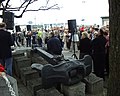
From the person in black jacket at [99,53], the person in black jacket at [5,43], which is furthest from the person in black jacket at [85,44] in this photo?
the person in black jacket at [5,43]

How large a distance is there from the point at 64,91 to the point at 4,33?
210 cm

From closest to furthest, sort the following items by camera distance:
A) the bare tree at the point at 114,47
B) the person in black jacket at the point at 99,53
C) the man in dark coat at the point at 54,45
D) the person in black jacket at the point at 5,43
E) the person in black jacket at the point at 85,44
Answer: the bare tree at the point at 114,47
the person in black jacket at the point at 5,43
the person in black jacket at the point at 99,53
the person in black jacket at the point at 85,44
the man in dark coat at the point at 54,45

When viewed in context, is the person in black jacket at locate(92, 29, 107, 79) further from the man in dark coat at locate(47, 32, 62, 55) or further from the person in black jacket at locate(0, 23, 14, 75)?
the person in black jacket at locate(0, 23, 14, 75)

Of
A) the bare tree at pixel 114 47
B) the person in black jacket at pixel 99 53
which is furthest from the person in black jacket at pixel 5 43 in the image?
the bare tree at pixel 114 47

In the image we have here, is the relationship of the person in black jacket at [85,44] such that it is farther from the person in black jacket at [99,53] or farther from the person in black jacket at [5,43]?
the person in black jacket at [5,43]

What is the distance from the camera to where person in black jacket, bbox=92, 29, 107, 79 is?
25.5 ft

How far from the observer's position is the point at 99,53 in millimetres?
8023

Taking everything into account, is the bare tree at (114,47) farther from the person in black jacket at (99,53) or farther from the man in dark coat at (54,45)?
the man in dark coat at (54,45)

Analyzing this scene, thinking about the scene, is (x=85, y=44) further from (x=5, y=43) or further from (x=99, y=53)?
(x=5, y=43)

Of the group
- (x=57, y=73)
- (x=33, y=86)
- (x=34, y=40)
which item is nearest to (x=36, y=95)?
(x=33, y=86)

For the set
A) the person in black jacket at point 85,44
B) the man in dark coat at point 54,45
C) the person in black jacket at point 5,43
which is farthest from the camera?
the man in dark coat at point 54,45

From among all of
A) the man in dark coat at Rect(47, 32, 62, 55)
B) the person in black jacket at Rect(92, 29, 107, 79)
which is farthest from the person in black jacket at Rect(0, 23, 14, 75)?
the man in dark coat at Rect(47, 32, 62, 55)

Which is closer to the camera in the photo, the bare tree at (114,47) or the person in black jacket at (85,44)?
the bare tree at (114,47)

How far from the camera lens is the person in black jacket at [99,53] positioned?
7.79 metres
